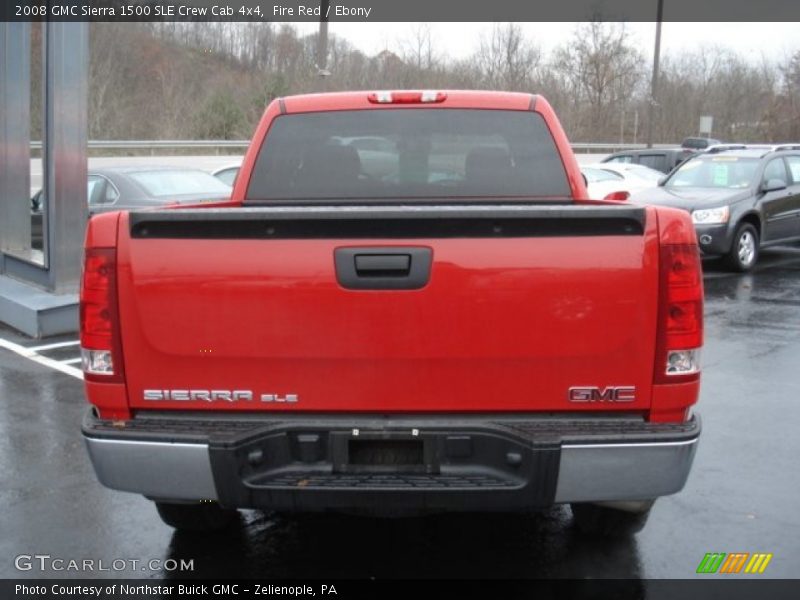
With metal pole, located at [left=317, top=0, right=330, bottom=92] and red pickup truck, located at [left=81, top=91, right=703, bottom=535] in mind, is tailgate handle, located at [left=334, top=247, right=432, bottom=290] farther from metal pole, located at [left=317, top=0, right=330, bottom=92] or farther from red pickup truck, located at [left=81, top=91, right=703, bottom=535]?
metal pole, located at [left=317, top=0, right=330, bottom=92]

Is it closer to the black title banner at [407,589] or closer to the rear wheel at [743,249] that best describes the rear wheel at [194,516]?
the black title banner at [407,589]

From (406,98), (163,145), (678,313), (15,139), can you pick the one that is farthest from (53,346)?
(163,145)

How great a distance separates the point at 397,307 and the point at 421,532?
1.61m

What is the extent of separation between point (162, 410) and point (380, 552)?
1.35 meters

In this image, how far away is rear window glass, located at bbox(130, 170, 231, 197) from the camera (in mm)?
12031

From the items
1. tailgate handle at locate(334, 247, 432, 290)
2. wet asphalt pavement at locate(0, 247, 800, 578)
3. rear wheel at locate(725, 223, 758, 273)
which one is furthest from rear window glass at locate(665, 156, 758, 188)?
tailgate handle at locate(334, 247, 432, 290)

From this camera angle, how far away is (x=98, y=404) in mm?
3389

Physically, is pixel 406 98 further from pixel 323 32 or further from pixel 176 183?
pixel 323 32

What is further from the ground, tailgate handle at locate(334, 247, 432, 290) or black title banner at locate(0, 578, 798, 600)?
tailgate handle at locate(334, 247, 432, 290)

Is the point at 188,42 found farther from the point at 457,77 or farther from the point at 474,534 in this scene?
the point at 474,534

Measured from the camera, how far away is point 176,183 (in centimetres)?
1234

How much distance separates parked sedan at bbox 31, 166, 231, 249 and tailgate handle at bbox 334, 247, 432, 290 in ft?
28.6

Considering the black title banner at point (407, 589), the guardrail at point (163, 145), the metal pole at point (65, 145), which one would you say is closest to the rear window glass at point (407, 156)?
the black title banner at point (407, 589)

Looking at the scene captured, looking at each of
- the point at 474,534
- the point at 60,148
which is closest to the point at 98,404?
the point at 474,534
